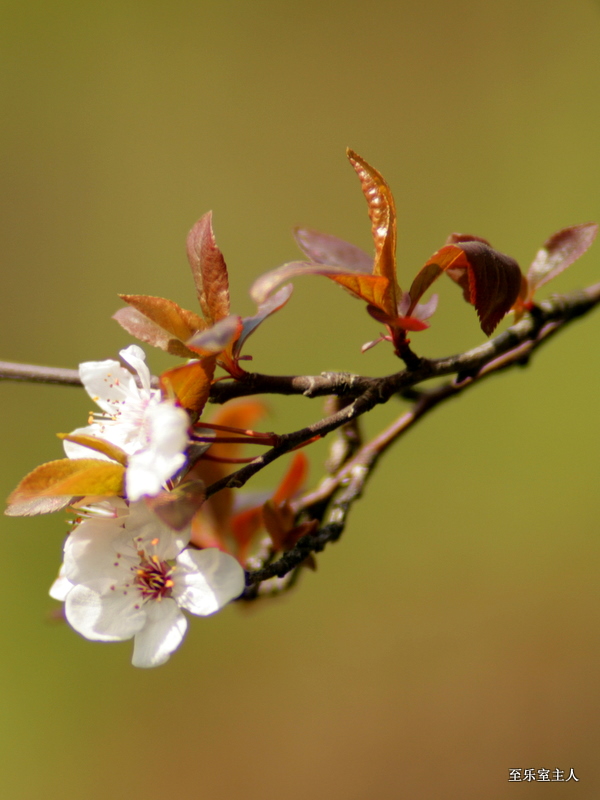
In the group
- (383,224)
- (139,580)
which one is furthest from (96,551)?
(383,224)

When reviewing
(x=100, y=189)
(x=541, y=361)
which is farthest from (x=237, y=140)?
(x=541, y=361)

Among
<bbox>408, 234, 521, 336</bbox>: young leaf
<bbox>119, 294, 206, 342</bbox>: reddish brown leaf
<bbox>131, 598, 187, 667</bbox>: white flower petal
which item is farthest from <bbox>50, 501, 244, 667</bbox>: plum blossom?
<bbox>408, 234, 521, 336</bbox>: young leaf

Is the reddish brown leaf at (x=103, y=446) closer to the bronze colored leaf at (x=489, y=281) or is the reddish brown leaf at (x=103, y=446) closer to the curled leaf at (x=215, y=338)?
the curled leaf at (x=215, y=338)

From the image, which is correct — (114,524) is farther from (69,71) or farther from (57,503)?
(69,71)

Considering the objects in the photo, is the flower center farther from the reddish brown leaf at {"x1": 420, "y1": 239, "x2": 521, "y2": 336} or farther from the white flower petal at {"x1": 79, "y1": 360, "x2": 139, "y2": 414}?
the reddish brown leaf at {"x1": 420, "y1": 239, "x2": 521, "y2": 336}

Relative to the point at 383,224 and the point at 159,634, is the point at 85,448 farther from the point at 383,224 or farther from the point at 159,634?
the point at 383,224

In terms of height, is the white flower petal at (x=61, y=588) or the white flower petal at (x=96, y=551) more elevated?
the white flower petal at (x=96, y=551)

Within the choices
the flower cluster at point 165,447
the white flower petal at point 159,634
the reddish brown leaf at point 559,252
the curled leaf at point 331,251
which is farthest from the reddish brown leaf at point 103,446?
the reddish brown leaf at point 559,252
